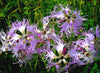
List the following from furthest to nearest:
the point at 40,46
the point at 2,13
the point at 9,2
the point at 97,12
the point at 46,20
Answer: the point at 9,2, the point at 2,13, the point at 97,12, the point at 46,20, the point at 40,46

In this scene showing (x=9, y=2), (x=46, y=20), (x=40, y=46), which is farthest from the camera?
(x=9, y=2)

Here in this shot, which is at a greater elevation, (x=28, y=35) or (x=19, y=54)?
(x=28, y=35)

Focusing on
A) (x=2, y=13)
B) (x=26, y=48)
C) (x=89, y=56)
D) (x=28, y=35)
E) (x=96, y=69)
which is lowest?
(x=96, y=69)

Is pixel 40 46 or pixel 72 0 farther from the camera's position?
pixel 72 0

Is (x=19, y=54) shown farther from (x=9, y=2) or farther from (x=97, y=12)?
(x=9, y=2)

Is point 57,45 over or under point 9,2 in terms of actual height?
under

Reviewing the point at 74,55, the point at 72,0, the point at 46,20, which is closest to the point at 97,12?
the point at 72,0

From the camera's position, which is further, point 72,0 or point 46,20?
point 72,0

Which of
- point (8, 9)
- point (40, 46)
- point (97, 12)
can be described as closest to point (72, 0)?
point (97, 12)

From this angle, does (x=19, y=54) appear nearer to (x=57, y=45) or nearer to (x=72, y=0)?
(x=57, y=45)
